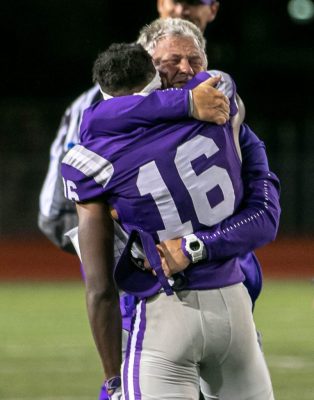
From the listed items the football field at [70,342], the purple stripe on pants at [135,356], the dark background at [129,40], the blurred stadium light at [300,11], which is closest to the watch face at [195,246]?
the purple stripe on pants at [135,356]

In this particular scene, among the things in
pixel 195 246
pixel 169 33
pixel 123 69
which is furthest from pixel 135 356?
pixel 169 33

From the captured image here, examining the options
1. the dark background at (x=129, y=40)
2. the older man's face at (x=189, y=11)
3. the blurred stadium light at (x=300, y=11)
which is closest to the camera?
the older man's face at (x=189, y=11)

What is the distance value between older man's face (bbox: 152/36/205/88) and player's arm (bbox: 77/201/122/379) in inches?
21.5

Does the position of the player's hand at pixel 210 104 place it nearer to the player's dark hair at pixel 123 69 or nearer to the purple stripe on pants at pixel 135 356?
the player's dark hair at pixel 123 69

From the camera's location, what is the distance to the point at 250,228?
3146 mm

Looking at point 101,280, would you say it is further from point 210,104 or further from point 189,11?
point 189,11

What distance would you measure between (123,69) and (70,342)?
5.59 metres

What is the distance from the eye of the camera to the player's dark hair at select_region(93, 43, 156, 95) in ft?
10.2

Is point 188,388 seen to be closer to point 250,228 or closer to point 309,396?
point 250,228

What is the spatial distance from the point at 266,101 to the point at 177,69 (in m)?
19.7

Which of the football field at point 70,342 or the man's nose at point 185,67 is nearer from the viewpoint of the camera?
the man's nose at point 185,67

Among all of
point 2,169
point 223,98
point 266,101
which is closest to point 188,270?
point 223,98

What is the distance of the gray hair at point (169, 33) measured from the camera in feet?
11.5

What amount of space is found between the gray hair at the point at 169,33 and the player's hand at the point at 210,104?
0.37 metres
